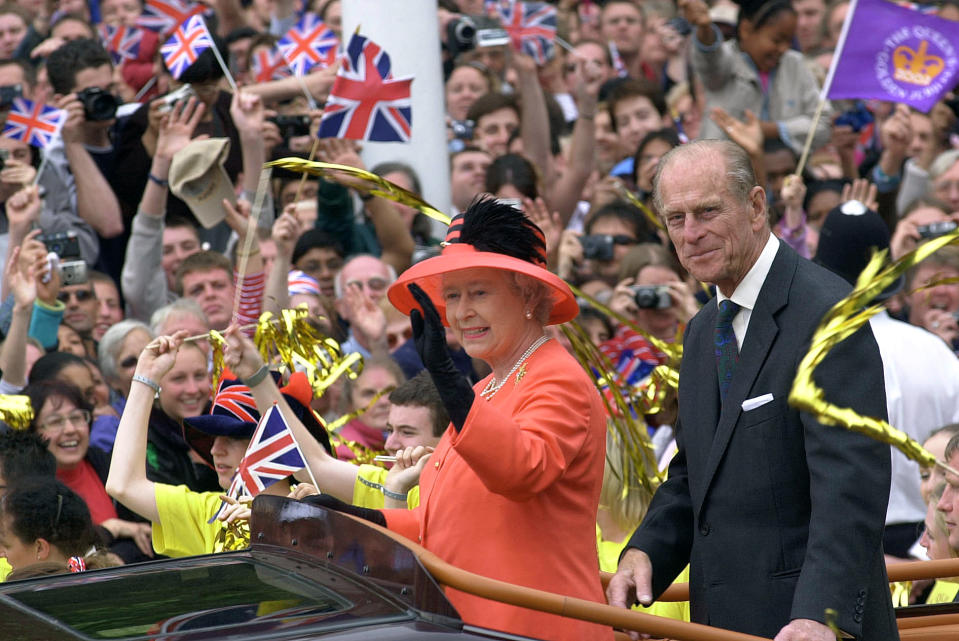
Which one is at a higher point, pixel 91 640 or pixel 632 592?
pixel 91 640

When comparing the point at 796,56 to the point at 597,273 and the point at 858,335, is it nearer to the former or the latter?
the point at 597,273

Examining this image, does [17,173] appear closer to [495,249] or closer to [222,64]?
[222,64]

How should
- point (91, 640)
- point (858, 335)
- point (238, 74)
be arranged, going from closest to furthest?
point (91, 640)
point (858, 335)
point (238, 74)

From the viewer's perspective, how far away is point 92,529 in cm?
470

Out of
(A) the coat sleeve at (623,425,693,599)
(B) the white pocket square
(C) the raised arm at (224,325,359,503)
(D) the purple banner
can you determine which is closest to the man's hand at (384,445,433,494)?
(C) the raised arm at (224,325,359,503)

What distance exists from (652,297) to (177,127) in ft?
8.61

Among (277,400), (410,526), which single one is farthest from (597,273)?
(410,526)

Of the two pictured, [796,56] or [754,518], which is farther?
[796,56]

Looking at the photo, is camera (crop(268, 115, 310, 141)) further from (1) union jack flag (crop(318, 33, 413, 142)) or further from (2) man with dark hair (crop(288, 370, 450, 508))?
(2) man with dark hair (crop(288, 370, 450, 508))

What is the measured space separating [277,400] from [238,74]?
5.66 m

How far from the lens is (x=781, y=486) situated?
296 centimetres

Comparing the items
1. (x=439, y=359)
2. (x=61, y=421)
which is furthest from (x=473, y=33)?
(x=439, y=359)

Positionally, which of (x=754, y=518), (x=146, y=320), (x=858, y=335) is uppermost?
(x=858, y=335)

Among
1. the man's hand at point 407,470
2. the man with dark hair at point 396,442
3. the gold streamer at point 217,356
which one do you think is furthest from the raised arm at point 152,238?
the man's hand at point 407,470
